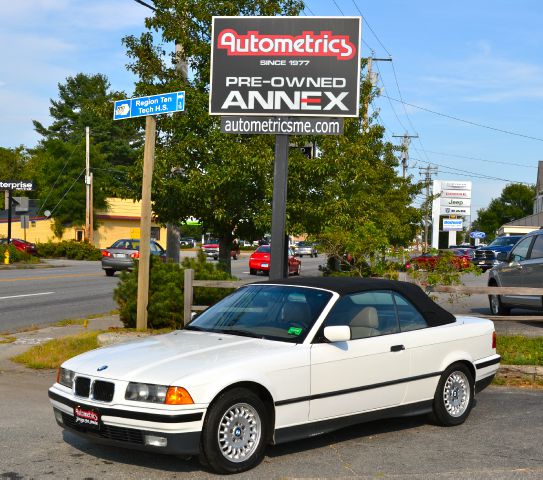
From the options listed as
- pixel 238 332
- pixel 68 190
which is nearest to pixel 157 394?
pixel 238 332

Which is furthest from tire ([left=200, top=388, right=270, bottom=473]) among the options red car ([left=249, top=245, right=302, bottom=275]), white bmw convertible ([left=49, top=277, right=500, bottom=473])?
red car ([left=249, top=245, right=302, bottom=275])

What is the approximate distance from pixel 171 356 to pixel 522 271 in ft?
36.0

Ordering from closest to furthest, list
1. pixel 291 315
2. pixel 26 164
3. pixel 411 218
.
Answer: pixel 291 315, pixel 411 218, pixel 26 164

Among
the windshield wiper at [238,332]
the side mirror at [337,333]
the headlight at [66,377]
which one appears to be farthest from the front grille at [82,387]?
the side mirror at [337,333]

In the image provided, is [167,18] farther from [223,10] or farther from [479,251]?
[479,251]

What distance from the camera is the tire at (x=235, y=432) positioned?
551 centimetres

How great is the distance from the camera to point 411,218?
37781 millimetres

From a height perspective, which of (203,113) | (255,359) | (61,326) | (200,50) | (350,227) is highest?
(200,50)

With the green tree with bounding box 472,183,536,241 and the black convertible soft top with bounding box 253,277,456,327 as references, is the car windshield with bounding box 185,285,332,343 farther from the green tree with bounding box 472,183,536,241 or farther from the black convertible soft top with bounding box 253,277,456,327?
the green tree with bounding box 472,183,536,241

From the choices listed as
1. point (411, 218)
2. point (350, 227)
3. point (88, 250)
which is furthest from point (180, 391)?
point (88, 250)

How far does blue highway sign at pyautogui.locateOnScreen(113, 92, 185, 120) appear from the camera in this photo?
10875mm

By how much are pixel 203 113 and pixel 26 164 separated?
9018 centimetres

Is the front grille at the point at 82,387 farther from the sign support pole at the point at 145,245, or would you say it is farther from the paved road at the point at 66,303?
the paved road at the point at 66,303

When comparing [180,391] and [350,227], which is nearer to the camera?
[180,391]
